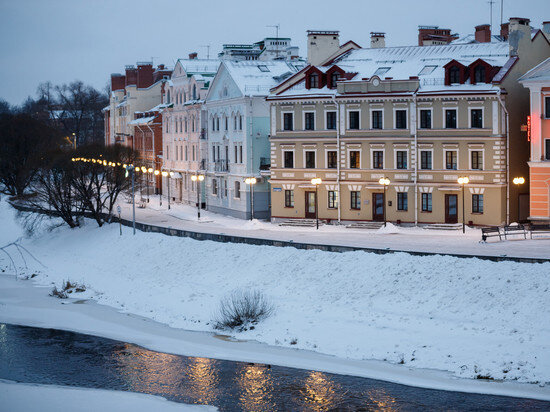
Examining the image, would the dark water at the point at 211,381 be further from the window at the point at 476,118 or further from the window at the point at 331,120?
the window at the point at 476,118

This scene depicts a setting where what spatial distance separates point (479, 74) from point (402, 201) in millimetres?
8716

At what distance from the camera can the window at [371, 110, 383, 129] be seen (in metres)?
49.7

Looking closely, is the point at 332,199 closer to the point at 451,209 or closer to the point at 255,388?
the point at 451,209

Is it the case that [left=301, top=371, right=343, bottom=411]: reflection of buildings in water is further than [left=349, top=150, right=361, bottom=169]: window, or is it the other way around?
[left=349, top=150, right=361, bottom=169]: window

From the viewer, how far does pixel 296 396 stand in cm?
2602

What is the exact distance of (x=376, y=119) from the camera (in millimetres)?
49844

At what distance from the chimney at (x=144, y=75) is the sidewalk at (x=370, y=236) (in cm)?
3438

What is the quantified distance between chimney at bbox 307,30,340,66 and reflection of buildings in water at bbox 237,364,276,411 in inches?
1227

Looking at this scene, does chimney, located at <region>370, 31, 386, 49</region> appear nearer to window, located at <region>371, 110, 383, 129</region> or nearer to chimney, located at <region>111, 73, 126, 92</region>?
window, located at <region>371, 110, 383, 129</region>

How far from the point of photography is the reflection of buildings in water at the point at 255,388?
25.4m

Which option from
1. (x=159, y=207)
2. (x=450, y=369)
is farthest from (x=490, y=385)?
(x=159, y=207)

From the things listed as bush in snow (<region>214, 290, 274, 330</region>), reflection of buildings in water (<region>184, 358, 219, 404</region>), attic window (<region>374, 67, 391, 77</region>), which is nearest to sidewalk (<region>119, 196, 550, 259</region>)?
bush in snow (<region>214, 290, 274, 330</region>)

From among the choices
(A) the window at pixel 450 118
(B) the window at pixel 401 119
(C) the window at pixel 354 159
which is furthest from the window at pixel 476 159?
(C) the window at pixel 354 159

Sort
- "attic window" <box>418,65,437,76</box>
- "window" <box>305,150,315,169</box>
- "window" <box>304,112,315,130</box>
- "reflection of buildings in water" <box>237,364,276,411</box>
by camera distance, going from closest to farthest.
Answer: "reflection of buildings in water" <box>237,364,276,411</box>, "attic window" <box>418,65,437,76</box>, "window" <box>304,112,315,130</box>, "window" <box>305,150,315,169</box>
